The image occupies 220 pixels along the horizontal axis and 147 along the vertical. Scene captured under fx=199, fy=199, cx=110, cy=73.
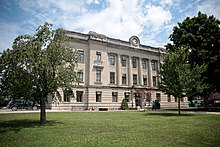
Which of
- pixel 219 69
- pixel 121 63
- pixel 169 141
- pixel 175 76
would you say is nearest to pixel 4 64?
pixel 169 141

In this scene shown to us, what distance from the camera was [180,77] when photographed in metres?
23.1

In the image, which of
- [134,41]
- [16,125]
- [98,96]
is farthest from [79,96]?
[16,125]

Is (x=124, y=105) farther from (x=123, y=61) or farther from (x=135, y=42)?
(x=135, y=42)

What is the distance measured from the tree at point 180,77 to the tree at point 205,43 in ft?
21.3

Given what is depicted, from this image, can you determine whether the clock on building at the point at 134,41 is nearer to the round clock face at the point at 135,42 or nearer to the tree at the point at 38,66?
the round clock face at the point at 135,42

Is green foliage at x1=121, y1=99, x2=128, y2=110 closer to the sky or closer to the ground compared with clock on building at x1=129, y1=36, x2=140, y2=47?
closer to the ground

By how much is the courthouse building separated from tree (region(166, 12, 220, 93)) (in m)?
12.1

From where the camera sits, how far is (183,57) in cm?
2438

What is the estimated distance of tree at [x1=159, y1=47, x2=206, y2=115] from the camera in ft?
76.3

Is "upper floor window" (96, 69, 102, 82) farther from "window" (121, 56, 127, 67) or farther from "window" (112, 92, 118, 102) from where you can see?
"window" (121, 56, 127, 67)

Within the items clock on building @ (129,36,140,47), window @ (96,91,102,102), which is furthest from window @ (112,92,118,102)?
clock on building @ (129,36,140,47)

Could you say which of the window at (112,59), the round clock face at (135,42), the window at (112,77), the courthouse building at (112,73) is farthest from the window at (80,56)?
the round clock face at (135,42)

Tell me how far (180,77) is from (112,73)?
22.1 m

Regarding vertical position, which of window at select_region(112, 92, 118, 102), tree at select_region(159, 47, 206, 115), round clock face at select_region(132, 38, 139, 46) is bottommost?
window at select_region(112, 92, 118, 102)
